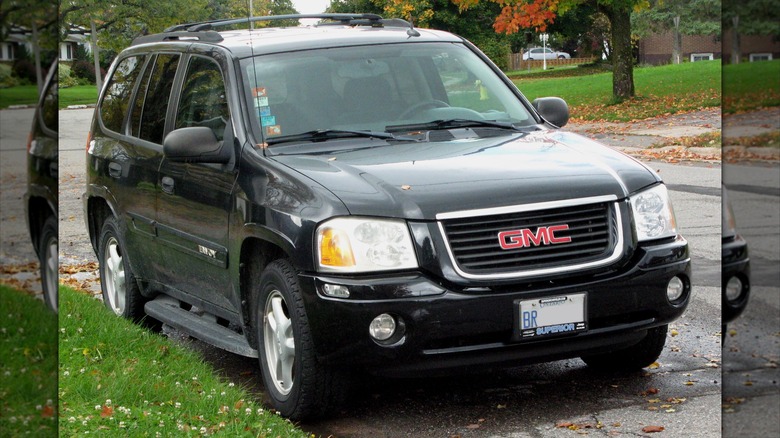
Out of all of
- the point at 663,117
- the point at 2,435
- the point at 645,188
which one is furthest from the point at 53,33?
the point at 663,117

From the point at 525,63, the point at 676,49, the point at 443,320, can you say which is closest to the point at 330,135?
the point at 443,320

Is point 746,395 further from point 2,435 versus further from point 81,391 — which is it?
point 81,391

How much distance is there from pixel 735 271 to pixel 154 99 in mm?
5637

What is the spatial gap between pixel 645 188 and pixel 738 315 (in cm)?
376

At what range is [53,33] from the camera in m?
1.40

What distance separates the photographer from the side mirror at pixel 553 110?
643 centimetres

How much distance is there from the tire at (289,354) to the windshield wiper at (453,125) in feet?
3.68

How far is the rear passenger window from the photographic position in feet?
23.6

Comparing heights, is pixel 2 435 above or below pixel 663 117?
above

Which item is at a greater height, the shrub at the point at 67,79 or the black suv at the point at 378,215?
the shrub at the point at 67,79

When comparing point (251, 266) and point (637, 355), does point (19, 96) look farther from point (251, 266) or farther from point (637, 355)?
point (637, 355)

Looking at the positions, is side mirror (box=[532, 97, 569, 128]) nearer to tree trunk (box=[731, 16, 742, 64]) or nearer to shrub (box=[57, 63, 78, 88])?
shrub (box=[57, 63, 78, 88])

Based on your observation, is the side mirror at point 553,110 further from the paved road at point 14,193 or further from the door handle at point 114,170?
the paved road at point 14,193

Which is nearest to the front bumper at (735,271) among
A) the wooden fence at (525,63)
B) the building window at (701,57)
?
the wooden fence at (525,63)
